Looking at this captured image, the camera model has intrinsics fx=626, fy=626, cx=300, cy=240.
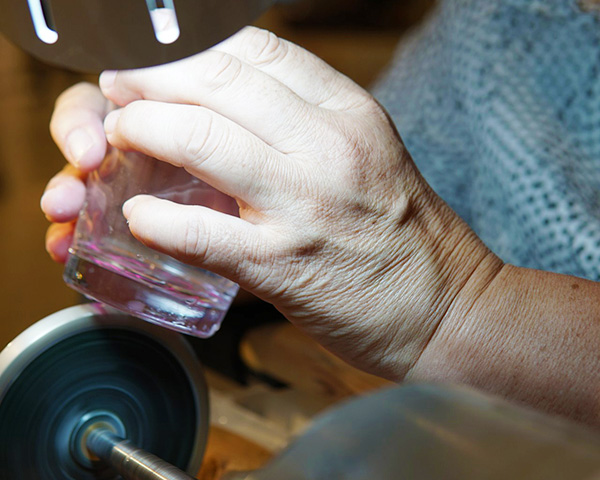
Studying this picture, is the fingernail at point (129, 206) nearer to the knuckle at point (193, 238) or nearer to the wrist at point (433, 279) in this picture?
the knuckle at point (193, 238)

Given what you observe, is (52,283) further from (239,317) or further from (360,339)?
(360,339)

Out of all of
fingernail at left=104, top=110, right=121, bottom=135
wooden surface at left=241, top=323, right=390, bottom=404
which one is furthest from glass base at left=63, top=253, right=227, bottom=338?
wooden surface at left=241, top=323, right=390, bottom=404

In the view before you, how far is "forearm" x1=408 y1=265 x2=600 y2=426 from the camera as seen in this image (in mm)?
429

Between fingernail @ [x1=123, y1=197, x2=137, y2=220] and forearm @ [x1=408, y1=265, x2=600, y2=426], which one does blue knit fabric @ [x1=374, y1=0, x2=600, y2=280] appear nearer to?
forearm @ [x1=408, y1=265, x2=600, y2=426]

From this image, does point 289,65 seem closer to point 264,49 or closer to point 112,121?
point 264,49

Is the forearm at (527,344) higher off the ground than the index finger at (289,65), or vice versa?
the index finger at (289,65)

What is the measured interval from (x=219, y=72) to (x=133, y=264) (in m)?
0.16

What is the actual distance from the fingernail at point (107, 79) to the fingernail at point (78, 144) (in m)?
0.08

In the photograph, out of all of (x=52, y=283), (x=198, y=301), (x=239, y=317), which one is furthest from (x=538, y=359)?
(x=52, y=283)

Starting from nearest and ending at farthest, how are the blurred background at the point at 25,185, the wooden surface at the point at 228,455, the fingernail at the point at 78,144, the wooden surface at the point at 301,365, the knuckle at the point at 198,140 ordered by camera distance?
the knuckle at the point at 198,140 → the fingernail at the point at 78,144 → the wooden surface at the point at 228,455 → the wooden surface at the point at 301,365 → the blurred background at the point at 25,185

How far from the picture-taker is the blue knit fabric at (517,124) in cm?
66

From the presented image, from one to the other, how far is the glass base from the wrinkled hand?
0.08 metres

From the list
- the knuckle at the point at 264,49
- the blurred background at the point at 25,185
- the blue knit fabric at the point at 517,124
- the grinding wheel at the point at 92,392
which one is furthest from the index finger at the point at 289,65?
the blurred background at the point at 25,185

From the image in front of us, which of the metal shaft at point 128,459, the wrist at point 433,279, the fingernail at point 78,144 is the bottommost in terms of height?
the metal shaft at point 128,459
